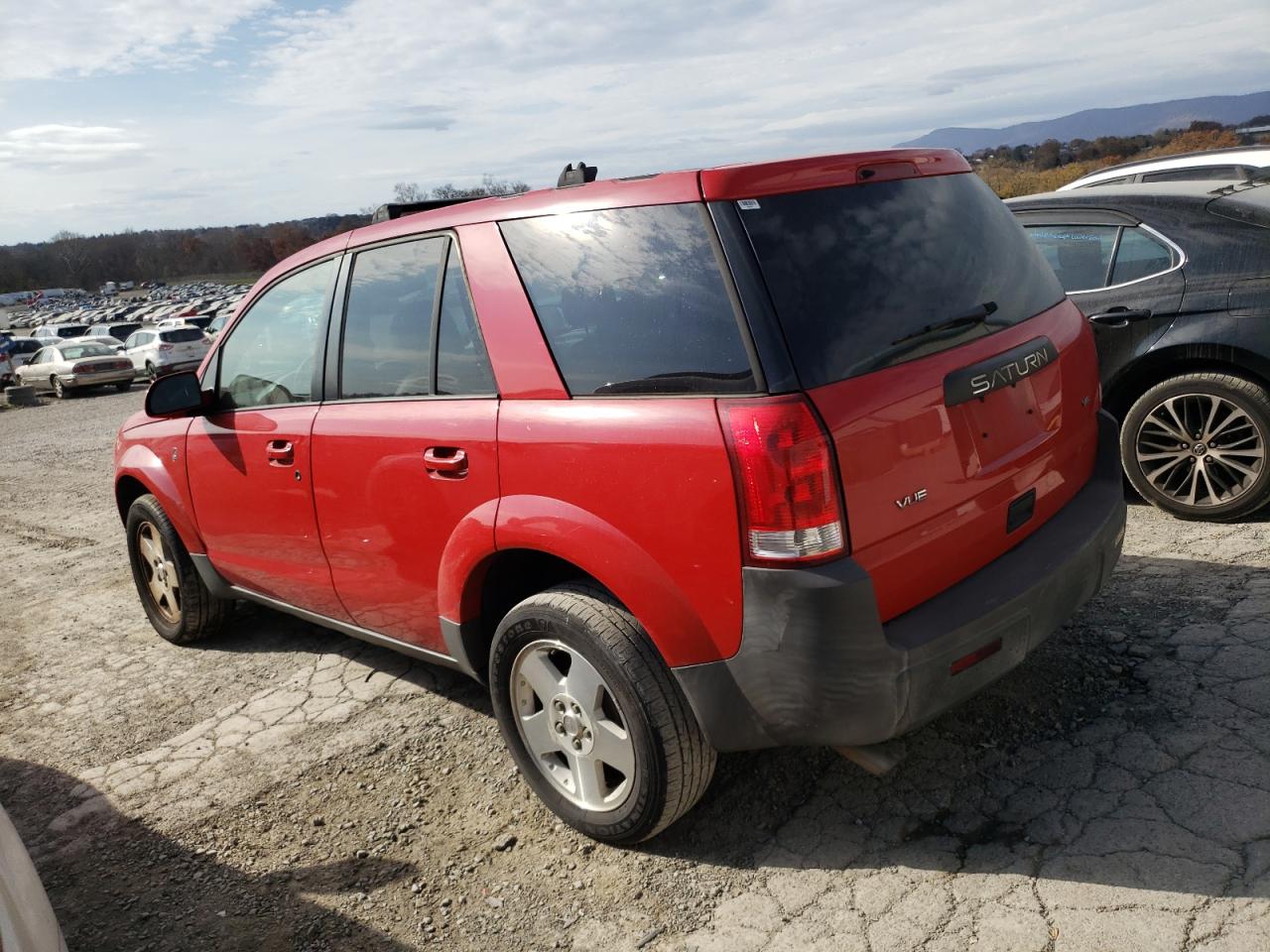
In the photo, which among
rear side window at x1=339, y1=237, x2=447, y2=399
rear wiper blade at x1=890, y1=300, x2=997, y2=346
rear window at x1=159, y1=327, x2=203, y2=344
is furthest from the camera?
rear window at x1=159, y1=327, x2=203, y2=344

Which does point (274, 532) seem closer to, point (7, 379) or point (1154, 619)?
point (1154, 619)

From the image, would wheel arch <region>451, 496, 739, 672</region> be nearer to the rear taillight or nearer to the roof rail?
the rear taillight

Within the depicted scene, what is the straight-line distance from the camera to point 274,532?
13.0 feet

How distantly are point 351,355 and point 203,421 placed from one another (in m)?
1.15

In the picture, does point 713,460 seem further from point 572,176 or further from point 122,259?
point 122,259

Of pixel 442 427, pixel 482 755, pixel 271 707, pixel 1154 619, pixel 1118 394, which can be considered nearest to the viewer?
pixel 442 427

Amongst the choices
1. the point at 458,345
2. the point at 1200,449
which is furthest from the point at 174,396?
the point at 1200,449

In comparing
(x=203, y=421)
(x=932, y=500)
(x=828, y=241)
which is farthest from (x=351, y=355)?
(x=932, y=500)

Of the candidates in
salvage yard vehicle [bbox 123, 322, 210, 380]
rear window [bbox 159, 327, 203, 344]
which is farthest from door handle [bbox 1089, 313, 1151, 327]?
rear window [bbox 159, 327, 203, 344]

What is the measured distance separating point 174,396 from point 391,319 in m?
1.32

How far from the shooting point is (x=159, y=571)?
5.01 m

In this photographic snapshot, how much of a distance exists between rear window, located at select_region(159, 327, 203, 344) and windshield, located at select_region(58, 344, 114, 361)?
1.86m

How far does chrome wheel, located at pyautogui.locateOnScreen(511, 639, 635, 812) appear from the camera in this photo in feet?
9.07

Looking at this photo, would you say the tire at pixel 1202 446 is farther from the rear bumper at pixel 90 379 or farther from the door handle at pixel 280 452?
the rear bumper at pixel 90 379
